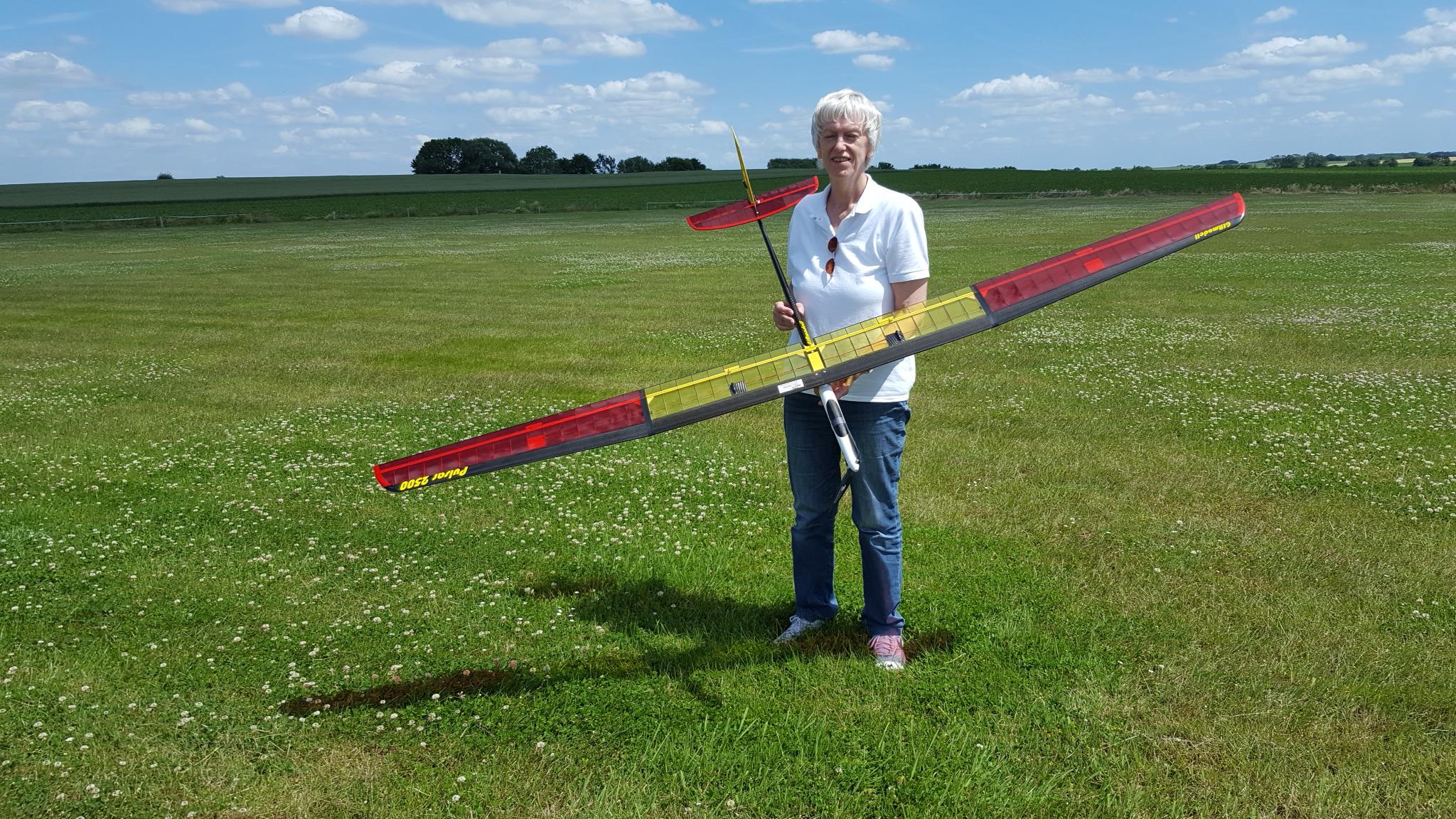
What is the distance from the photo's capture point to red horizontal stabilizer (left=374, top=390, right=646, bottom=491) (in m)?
5.05

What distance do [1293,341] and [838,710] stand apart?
14106mm

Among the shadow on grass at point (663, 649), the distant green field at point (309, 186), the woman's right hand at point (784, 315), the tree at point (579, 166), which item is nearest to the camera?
the woman's right hand at point (784, 315)

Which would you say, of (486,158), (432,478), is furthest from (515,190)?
(432,478)

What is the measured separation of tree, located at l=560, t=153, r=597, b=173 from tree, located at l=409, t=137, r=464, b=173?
760 inches

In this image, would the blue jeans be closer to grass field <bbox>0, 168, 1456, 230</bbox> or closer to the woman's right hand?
the woman's right hand

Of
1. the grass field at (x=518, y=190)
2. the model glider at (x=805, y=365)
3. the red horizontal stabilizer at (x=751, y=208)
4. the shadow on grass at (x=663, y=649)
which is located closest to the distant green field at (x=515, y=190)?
the grass field at (x=518, y=190)

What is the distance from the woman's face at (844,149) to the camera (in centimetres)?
482

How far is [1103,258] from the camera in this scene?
5.43 meters

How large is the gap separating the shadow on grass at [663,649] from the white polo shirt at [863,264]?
5.78 feet

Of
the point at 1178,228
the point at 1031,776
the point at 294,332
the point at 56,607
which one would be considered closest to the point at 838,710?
the point at 1031,776

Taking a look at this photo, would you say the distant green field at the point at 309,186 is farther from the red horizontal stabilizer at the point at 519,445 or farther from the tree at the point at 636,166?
the red horizontal stabilizer at the point at 519,445

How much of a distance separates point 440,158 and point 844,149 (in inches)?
6479

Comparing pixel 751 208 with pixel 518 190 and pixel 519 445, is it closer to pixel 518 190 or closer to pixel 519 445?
pixel 519 445

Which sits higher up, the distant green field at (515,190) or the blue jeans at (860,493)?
the distant green field at (515,190)
